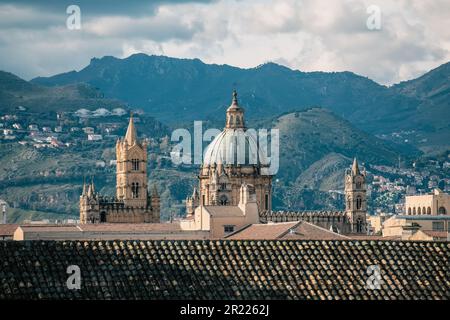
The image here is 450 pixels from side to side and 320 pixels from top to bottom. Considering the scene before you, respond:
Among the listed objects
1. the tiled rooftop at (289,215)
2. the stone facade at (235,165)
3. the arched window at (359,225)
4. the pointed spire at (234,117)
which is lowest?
the arched window at (359,225)

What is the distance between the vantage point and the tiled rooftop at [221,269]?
155 ft

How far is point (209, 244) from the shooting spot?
5075cm

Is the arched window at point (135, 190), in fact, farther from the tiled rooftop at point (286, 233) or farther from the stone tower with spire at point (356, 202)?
the tiled rooftop at point (286, 233)

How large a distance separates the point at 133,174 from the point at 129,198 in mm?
2734

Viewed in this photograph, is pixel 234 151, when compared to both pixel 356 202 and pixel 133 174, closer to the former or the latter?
pixel 356 202

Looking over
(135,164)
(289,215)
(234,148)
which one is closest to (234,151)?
(234,148)

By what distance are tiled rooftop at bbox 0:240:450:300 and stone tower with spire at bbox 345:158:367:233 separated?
132m

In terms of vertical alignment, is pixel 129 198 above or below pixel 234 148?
below

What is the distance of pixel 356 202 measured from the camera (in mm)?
189875

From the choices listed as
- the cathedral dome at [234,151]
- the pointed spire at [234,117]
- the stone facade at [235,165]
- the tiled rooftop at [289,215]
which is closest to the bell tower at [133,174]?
the stone facade at [235,165]

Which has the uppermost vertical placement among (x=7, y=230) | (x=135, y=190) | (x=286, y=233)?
(x=135, y=190)

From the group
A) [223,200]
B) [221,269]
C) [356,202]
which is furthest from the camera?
[356,202]

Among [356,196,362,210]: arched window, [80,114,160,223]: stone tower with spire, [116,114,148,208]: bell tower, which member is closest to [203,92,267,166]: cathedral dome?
[80,114,160,223]: stone tower with spire
